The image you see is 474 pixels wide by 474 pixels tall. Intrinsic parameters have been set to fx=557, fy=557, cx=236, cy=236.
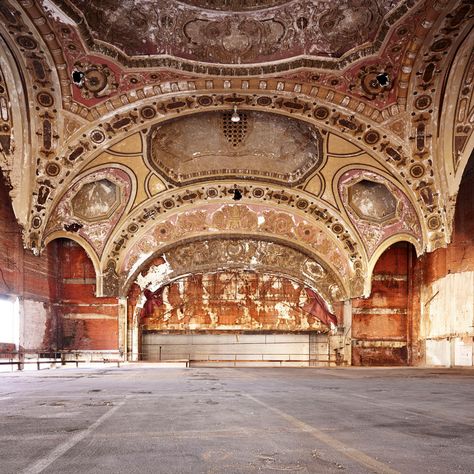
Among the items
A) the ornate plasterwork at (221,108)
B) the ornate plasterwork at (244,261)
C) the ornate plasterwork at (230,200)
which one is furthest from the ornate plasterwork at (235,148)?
the ornate plasterwork at (244,261)

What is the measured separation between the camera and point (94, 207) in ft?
55.3

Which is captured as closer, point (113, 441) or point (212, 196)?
point (113, 441)

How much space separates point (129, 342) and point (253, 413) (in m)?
15.3

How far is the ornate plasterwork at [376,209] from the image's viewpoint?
15680 mm

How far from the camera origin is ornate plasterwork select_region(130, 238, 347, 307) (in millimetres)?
18969

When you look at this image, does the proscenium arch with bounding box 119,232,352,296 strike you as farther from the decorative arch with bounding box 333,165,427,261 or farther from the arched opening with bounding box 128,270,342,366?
the arched opening with bounding box 128,270,342,366

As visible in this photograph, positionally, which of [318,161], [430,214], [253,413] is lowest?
[253,413]

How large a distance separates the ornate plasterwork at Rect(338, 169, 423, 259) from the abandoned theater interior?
63mm

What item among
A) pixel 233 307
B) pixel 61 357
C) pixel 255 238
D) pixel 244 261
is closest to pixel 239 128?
pixel 255 238

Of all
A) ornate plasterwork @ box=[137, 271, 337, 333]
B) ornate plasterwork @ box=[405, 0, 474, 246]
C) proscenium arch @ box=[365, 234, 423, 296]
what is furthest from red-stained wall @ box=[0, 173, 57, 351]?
ornate plasterwork @ box=[405, 0, 474, 246]

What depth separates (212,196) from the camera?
17.5 metres

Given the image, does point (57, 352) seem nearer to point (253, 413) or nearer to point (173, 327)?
point (173, 327)

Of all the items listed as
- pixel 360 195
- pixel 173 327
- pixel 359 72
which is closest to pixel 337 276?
pixel 360 195

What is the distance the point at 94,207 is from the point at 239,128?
16.6 feet
